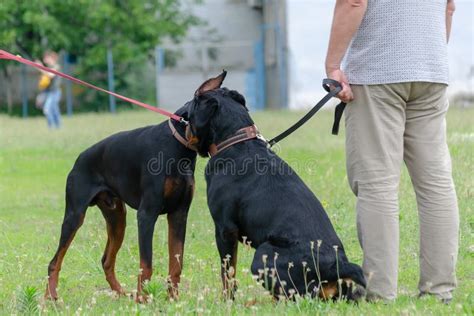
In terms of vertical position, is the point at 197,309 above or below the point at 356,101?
below

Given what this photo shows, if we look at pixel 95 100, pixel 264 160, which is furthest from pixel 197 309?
pixel 95 100

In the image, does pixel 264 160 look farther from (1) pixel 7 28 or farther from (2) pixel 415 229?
(1) pixel 7 28

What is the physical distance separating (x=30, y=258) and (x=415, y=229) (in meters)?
2.95

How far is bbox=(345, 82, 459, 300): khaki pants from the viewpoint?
5.10m

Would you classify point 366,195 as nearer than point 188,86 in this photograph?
Yes

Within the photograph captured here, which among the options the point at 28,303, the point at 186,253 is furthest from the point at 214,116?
the point at 186,253

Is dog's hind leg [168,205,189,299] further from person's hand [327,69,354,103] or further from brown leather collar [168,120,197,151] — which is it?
person's hand [327,69,354,103]

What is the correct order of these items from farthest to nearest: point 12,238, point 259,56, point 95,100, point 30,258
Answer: point 95,100 → point 259,56 → point 12,238 → point 30,258

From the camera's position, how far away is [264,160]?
531 cm

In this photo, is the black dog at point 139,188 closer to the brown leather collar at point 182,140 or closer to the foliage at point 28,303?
the brown leather collar at point 182,140

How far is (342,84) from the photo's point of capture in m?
5.09

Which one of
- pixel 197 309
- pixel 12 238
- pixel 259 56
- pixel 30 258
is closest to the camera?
pixel 197 309

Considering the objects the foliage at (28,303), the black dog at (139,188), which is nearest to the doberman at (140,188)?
the black dog at (139,188)

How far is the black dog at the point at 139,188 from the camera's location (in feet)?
18.2
